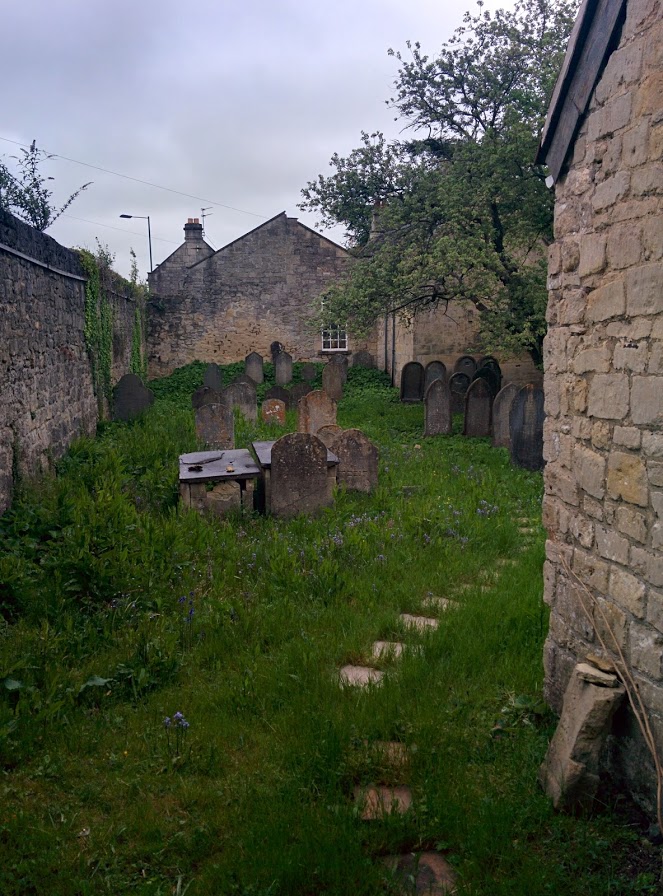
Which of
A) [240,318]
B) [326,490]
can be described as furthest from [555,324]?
[240,318]

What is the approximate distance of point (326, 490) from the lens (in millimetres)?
8086

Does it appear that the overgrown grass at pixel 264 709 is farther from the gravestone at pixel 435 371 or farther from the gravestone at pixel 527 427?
the gravestone at pixel 435 371

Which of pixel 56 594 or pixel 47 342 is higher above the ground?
pixel 47 342

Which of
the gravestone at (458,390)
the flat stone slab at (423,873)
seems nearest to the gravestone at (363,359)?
the gravestone at (458,390)

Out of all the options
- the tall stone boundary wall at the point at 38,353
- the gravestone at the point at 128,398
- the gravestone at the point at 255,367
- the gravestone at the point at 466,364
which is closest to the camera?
the tall stone boundary wall at the point at 38,353

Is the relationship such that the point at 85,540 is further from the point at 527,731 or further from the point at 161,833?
the point at 527,731

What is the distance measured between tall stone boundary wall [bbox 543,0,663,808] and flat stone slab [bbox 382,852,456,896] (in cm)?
92

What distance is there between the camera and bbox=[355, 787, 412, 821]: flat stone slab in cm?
300

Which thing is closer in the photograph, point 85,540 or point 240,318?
point 85,540

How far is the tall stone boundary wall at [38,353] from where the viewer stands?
7.55 metres

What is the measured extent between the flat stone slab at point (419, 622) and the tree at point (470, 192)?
8.72 metres

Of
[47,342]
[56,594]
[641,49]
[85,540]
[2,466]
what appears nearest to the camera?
[641,49]

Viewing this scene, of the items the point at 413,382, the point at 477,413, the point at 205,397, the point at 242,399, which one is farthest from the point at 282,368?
the point at 477,413

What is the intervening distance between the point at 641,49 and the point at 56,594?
15.8 ft
